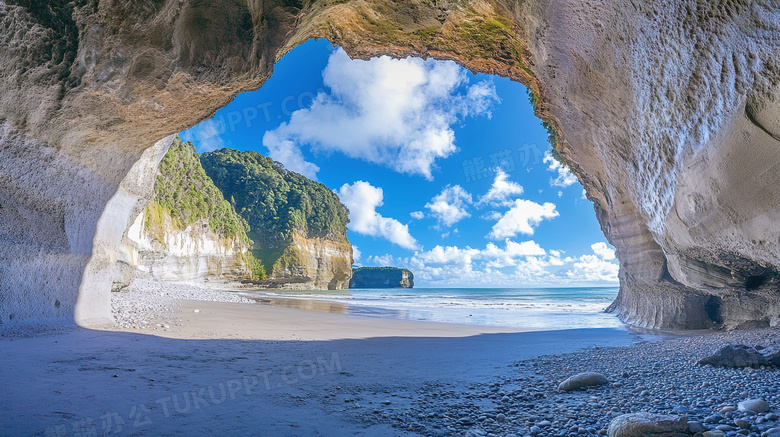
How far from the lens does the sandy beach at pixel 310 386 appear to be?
2312 millimetres

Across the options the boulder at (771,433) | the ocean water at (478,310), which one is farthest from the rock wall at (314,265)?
the boulder at (771,433)

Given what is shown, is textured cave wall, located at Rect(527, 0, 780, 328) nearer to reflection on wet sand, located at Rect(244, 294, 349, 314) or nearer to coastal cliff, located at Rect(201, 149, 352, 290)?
reflection on wet sand, located at Rect(244, 294, 349, 314)

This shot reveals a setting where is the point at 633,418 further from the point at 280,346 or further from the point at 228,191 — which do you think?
the point at 228,191

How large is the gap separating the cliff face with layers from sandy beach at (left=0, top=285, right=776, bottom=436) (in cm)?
130

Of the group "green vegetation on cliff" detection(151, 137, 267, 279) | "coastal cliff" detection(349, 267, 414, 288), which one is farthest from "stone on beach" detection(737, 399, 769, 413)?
"coastal cliff" detection(349, 267, 414, 288)

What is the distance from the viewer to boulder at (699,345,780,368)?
337 centimetres

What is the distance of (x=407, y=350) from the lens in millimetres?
5320

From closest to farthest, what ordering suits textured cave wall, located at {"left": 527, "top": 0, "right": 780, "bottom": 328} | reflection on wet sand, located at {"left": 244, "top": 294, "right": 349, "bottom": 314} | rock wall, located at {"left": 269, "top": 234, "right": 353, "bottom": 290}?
textured cave wall, located at {"left": 527, "top": 0, "right": 780, "bottom": 328}
reflection on wet sand, located at {"left": 244, "top": 294, "right": 349, "bottom": 314}
rock wall, located at {"left": 269, "top": 234, "right": 353, "bottom": 290}

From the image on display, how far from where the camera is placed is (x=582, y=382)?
323cm

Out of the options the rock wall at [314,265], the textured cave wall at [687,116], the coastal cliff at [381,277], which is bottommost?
the coastal cliff at [381,277]

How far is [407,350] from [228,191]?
154 ft

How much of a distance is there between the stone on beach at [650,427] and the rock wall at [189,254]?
19817 millimetres

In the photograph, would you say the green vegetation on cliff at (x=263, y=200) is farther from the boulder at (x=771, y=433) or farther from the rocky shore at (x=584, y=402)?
the boulder at (x=771, y=433)

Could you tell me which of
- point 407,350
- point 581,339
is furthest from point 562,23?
point 581,339
